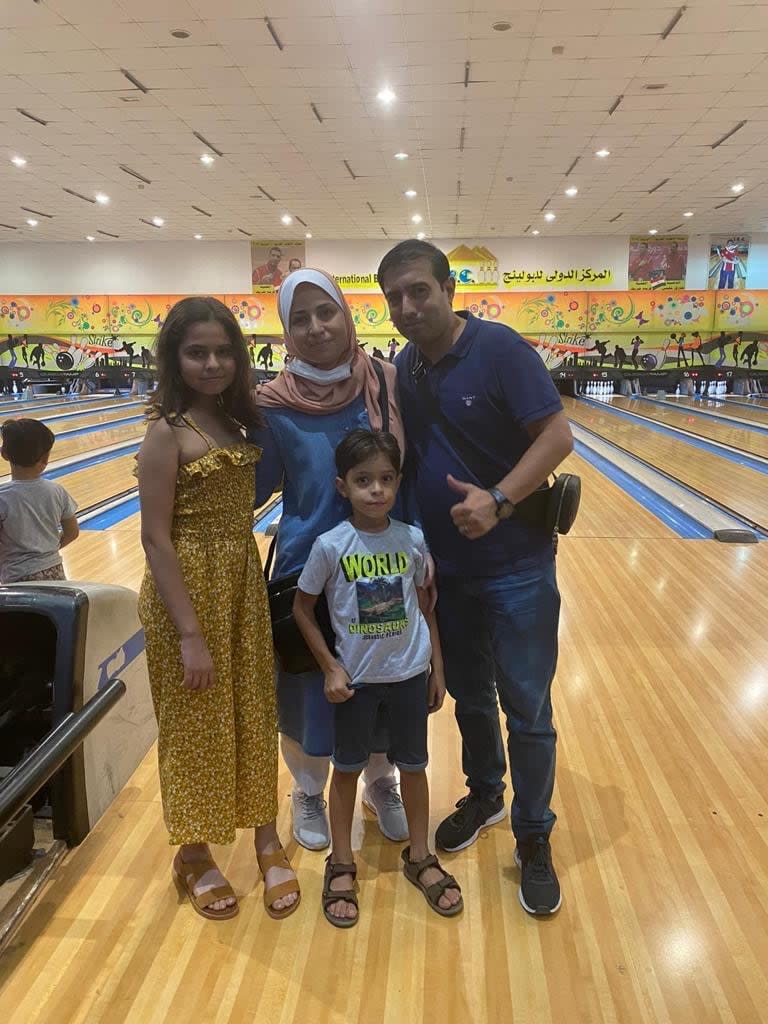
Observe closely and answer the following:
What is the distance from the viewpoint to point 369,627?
58.9 inches

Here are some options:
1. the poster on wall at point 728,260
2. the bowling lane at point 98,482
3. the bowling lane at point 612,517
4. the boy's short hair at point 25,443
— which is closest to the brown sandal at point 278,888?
the boy's short hair at point 25,443

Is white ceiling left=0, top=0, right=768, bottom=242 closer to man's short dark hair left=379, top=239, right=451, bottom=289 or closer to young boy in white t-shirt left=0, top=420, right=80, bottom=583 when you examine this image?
young boy in white t-shirt left=0, top=420, right=80, bottom=583

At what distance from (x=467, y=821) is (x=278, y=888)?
0.52 m

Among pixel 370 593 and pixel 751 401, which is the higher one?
pixel 370 593

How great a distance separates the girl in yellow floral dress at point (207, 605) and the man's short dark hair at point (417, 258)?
14.0 inches

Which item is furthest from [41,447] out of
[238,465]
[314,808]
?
[314,808]

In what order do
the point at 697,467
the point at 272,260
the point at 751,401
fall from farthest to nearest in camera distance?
the point at 272,260, the point at 751,401, the point at 697,467

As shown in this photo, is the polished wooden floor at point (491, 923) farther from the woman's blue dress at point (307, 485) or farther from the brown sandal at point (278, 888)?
the woman's blue dress at point (307, 485)

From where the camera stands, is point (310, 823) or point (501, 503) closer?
point (501, 503)

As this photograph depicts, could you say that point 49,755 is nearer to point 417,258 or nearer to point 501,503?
point 501,503

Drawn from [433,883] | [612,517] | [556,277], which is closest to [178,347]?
[433,883]

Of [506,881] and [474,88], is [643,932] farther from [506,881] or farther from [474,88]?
[474,88]

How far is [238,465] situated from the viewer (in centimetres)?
145

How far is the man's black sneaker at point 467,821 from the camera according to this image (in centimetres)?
178
